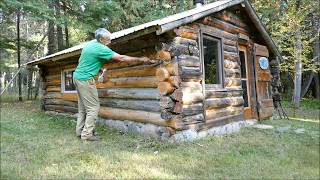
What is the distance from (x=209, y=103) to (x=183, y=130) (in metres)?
1.21

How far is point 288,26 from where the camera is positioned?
55.2 feet

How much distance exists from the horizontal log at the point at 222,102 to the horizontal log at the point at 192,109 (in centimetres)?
30

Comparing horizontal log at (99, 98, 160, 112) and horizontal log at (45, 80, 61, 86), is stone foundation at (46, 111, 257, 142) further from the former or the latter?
horizontal log at (45, 80, 61, 86)

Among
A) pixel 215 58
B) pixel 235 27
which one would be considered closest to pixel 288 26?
pixel 235 27

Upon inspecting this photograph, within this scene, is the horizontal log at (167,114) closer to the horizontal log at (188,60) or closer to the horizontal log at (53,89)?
the horizontal log at (188,60)

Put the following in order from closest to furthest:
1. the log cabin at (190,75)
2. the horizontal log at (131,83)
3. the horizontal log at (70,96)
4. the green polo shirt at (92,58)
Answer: the green polo shirt at (92,58) < the log cabin at (190,75) < the horizontal log at (131,83) < the horizontal log at (70,96)

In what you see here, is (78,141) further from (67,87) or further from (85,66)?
(67,87)

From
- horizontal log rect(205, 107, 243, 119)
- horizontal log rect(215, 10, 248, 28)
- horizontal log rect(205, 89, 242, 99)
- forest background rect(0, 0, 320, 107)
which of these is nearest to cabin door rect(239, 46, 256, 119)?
horizontal log rect(215, 10, 248, 28)

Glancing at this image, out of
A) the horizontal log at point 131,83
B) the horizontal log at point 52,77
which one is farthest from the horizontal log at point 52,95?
the horizontal log at point 131,83

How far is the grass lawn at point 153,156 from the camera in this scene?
15.4 ft

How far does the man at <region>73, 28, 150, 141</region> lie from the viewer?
6.56 metres

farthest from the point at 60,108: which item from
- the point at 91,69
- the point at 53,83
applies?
the point at 91,69

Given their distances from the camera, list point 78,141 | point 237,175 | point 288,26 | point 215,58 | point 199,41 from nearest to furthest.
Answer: point 237,175, point 78,141, point 199,41, point 215,58, point 288,26

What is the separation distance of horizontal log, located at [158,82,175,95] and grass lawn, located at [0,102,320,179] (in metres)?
1.01
